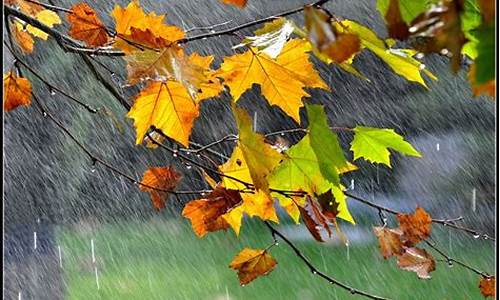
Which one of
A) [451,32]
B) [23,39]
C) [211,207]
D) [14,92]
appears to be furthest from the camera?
[23,39]

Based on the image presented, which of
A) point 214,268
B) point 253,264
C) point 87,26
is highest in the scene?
point 87,26

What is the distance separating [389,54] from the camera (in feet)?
1.33

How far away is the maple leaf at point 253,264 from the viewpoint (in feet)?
1.96

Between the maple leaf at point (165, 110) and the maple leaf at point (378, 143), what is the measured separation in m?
0.12

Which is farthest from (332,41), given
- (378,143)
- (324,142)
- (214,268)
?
(214,268)

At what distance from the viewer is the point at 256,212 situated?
557mm

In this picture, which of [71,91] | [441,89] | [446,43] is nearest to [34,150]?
[71,91]

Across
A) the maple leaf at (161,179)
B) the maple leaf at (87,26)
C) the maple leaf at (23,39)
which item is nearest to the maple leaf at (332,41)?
the maple leaf at (87,26)

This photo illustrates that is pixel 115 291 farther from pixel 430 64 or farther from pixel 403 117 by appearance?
pixel 430 64

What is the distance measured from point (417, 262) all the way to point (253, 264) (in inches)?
6.9

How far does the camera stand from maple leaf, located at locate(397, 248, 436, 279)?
0.68 m

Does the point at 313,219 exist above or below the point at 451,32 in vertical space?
below

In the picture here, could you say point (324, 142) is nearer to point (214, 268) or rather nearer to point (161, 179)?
point (161, 179)

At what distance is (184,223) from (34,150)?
0.94 meters
